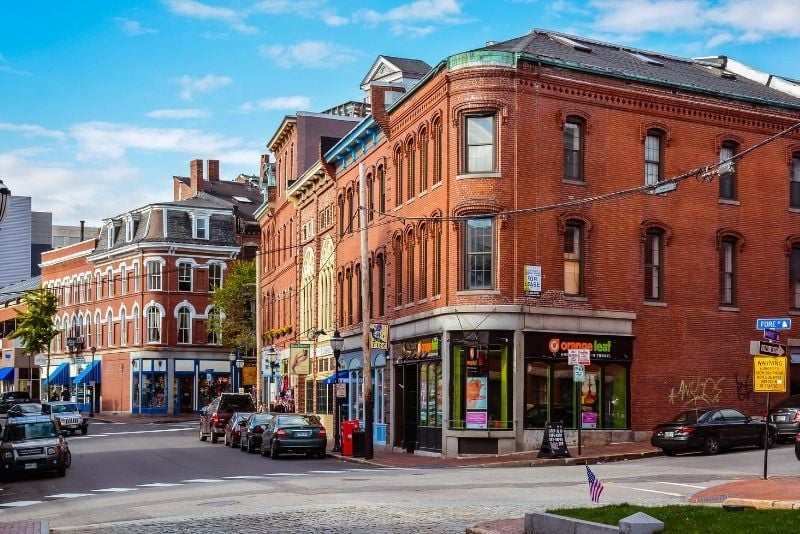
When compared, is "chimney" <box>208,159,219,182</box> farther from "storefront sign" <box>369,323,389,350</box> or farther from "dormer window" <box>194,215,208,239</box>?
"storefront sign" <box>369,323,389,350</box>

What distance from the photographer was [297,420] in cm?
3703

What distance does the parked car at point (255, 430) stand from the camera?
3994 centimetres

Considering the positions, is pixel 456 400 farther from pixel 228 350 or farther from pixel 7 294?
pixel 7 294

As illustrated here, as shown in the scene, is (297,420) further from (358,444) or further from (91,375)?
(91,375)

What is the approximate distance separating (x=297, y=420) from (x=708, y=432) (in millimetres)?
13046

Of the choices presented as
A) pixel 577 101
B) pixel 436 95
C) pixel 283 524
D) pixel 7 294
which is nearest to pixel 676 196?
pixel 577 101

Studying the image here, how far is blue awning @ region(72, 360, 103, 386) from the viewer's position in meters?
87.7

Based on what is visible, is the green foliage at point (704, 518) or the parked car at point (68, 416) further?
the parked car at point (68, 416)

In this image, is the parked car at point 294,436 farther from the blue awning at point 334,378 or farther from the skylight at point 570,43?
the skylight at point 570,43

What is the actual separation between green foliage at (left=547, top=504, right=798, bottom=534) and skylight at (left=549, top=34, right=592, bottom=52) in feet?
82.6

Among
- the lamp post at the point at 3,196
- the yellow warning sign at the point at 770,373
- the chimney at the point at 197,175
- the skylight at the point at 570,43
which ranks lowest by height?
the yellow warning sign at the point at 770,373

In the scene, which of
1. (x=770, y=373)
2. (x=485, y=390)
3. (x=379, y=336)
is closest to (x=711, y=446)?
(x=485, y=390)

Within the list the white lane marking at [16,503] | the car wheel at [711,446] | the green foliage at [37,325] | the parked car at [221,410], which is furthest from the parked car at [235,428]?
the green foliage at [37,325]

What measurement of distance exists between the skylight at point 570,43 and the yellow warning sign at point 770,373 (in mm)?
18650
